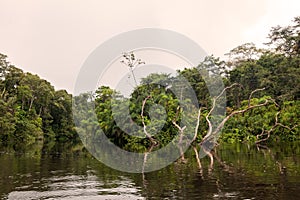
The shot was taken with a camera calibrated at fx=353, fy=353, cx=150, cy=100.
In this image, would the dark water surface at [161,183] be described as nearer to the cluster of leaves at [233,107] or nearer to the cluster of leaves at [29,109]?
the cluster of leaves at [233,107]

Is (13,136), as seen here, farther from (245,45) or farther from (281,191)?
(281,191)

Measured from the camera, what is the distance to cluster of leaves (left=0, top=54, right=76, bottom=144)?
139 feet

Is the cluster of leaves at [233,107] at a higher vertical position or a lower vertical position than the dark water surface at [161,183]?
higher

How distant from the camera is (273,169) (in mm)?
14227

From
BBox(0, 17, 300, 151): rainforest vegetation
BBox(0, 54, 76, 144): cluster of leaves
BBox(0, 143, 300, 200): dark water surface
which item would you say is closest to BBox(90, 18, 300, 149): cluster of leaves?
BBox(0, 17, 300, 151): rainforest vegetation

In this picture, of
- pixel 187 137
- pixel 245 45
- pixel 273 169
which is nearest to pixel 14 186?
pixel 273 169

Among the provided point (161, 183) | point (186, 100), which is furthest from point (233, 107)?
point (161, 183)

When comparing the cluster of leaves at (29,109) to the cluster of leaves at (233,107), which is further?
the cluster of leaves at (29,109)

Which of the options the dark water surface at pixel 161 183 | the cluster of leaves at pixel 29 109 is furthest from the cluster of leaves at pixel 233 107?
the dark water surface at pixel 161 183

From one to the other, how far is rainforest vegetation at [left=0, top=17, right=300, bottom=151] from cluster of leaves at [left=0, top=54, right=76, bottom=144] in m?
0.12

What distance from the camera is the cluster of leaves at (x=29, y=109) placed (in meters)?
42.3

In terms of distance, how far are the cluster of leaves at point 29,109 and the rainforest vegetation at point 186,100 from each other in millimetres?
117

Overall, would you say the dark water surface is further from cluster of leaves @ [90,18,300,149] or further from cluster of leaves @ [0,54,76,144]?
cluster of leaves @ [0,54,76,144]

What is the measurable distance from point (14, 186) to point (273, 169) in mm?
9788
